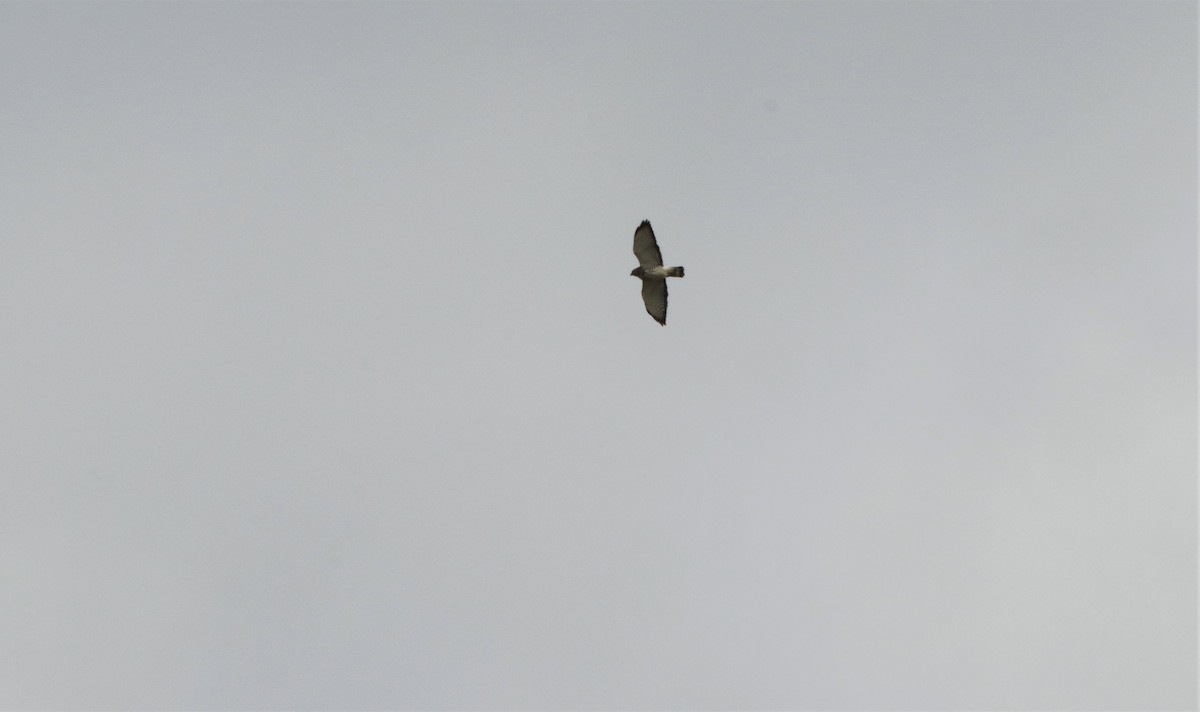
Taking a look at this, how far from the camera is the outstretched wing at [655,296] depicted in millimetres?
39625

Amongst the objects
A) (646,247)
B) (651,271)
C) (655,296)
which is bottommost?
(655,296)

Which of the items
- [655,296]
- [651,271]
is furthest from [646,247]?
[655,296]

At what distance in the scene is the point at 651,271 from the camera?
38844mm

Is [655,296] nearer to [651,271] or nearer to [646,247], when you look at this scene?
[651,271]

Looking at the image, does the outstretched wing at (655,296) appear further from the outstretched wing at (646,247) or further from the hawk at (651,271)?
the outstretched wing at (646,247)

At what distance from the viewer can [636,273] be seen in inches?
1537

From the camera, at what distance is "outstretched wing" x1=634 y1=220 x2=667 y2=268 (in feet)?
126

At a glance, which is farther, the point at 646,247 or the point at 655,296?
the point at 655,296

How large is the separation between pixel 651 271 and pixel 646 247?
0.95 meters

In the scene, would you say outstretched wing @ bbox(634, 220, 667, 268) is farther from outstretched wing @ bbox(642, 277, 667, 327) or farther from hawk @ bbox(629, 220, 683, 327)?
outstretched wing @ bbox(642, 277, 667, 327)

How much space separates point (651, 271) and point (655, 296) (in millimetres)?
1391

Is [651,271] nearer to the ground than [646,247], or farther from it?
nearer to the ground

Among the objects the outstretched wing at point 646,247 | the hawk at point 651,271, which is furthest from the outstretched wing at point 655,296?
the outstretched wing at point 646,247

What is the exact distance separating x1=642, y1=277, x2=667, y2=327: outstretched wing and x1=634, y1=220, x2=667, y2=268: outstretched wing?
0.82 metres
